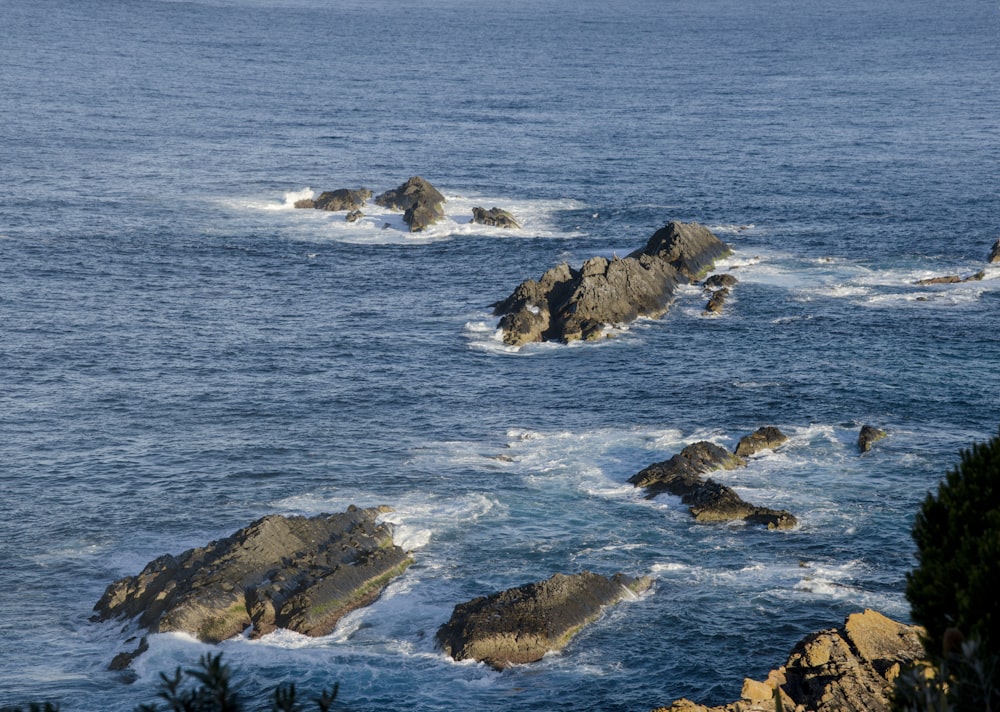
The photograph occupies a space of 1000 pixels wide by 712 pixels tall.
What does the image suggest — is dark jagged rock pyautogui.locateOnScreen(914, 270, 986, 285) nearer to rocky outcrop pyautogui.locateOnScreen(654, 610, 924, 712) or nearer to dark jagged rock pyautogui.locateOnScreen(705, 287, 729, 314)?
dark jagged rock pyautogui.locateOnScreen(705, 287, 729, 314)

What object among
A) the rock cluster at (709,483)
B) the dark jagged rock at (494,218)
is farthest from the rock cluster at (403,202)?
the rock cluster at (709,483)

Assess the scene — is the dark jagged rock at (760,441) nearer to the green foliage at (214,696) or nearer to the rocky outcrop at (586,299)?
the rocky outcrop at (586,299)

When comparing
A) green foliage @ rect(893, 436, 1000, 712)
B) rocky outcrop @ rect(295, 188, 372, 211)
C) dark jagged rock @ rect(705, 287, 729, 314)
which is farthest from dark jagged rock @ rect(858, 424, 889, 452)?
rocky outcrop @ rect(295, 188, 372, 211)

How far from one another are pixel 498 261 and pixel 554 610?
6531 centimetres

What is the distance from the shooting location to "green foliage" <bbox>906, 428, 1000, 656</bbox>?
3006 cm

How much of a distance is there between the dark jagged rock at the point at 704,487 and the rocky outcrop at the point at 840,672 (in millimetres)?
14842

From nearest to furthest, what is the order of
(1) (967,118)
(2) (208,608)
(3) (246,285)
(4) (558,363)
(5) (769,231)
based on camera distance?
1. (2) (208,608)
2. (4) (558,363)
3. (3) (246,285)
4. (5) (769,231)
5. (1) (967,118)

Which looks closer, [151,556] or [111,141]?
[151,556]

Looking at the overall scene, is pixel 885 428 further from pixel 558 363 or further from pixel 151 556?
pixel 151 556

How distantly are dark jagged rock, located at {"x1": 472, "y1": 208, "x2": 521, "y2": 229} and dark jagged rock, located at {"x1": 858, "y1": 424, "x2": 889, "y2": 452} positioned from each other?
60144 mm

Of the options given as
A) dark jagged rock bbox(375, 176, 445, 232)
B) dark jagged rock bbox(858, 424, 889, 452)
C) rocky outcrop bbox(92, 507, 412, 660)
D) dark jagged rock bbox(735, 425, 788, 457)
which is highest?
dark jagged rock bbox(375, 176, 445, 232)

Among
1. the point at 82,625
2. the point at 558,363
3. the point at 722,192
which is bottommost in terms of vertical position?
the point at 82,625

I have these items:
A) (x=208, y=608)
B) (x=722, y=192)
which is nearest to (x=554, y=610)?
(x=208, y=608)

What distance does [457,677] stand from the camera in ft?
171
